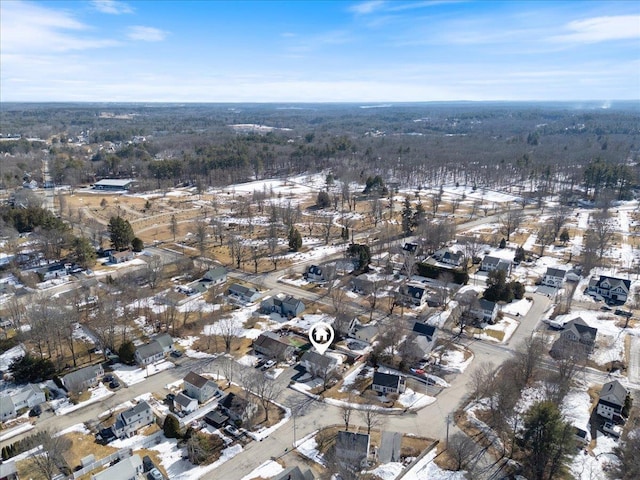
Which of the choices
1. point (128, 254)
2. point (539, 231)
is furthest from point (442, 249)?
point (128, 254)

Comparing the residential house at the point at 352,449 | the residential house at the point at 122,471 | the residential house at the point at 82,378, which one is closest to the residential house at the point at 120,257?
the residential house at the point at 82,378

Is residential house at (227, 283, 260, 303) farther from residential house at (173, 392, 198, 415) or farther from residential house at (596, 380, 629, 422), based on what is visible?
residential house at (596, 380, 629, 422)

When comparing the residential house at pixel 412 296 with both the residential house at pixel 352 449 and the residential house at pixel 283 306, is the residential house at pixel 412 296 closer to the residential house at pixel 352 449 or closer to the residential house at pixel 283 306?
the residential house at pixel 283 306

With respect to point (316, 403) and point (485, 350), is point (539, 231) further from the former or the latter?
point (316, 403)

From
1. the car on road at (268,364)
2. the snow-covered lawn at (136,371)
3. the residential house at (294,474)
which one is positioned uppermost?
the residential house at (294,474)

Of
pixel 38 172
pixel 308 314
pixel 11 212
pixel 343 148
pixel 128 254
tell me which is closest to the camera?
pixel 308 314

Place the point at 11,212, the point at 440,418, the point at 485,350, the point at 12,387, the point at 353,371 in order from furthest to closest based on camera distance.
Answer: the point at 11,212, the point at 485,350, the point at 353,371, the point at 12,387, the point at 440,418

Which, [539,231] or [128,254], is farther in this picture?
[539,231]
